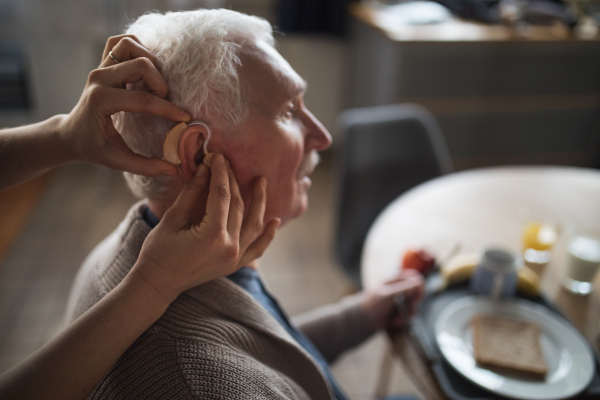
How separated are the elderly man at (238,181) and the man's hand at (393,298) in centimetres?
39

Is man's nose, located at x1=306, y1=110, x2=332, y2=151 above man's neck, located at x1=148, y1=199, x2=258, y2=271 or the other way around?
above

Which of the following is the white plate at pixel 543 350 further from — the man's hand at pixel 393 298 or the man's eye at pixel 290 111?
the man's eye at pixel 290 111

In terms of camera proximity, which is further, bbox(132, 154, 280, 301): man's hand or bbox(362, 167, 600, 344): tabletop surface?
bbox(362, 167, 600, 344): tabletop surface

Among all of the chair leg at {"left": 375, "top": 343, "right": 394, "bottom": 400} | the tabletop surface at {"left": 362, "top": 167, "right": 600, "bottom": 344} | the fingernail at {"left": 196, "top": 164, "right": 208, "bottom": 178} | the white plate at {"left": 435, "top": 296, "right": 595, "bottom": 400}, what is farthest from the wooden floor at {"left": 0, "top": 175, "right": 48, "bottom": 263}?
the white plate at {"left": 435, "top": 296, "right": 595, "bottom": 400}

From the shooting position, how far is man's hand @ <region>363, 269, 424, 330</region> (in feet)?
4.12

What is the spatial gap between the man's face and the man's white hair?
0.03m

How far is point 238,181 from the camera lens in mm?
896

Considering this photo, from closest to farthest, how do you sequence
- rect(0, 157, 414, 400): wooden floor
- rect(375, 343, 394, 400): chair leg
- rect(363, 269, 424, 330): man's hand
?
rect(363, 269, 424, 330): man's hand, rect(375, 343, 394, 400): chair leg, rect(0, 157, 414, 400): wooden floor

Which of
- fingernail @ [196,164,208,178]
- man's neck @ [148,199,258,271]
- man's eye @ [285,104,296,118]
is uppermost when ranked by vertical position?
man's eye @ [285,104,296,118]

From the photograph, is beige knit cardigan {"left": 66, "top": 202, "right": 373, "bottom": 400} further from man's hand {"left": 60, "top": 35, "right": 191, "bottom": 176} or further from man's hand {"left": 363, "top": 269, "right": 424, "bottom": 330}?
man's hand {"left": 363, "top": 269, "right": 424, "bottom": 330}

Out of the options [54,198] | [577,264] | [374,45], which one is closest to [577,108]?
[374,45]

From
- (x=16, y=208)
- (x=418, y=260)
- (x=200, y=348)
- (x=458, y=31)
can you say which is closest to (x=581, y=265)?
(x=418, y=260)

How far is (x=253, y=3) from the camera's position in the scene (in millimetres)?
3631

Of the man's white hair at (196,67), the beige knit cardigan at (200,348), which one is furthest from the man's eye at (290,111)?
the beige knit cardigan at (200,348)
